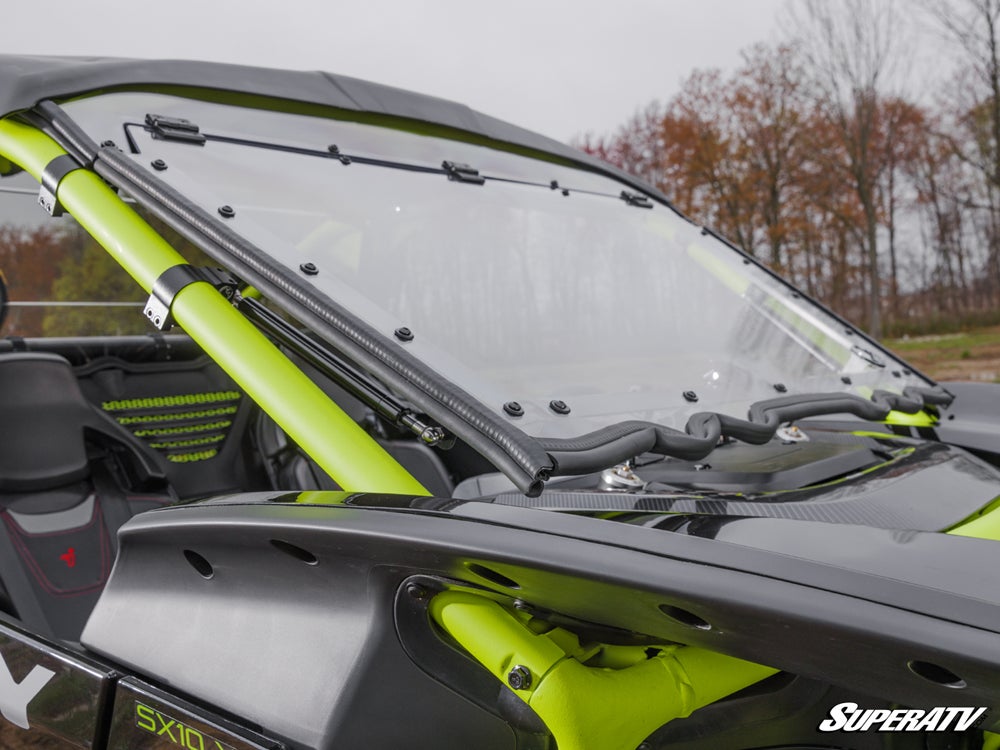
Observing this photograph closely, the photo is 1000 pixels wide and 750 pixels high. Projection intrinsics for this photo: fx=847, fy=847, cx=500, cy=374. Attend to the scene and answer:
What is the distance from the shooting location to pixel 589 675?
990 mm

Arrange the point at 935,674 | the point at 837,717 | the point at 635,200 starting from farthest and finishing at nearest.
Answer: the point at 635,200, the point at 837,717, the point at 935,674

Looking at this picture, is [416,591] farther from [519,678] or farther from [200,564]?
[200,564]

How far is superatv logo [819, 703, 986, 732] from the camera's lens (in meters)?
1.04

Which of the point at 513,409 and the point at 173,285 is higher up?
the point at 173,285

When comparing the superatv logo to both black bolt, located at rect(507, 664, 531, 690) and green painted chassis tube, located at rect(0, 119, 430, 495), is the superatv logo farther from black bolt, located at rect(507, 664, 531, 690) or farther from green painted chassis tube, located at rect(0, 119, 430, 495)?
green painted chassis tube, located at rect(0, 119, 430, 495)

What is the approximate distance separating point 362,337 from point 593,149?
22.0m

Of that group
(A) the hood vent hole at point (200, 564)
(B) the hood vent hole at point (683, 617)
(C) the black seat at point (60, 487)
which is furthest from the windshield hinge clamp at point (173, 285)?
(C) the black seat at point (60, 487)

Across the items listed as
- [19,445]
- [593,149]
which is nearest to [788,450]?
[19,445]

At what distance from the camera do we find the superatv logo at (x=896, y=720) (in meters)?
1.04

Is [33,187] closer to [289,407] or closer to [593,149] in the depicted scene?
[289,407]

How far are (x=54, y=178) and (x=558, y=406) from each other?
3.37ft

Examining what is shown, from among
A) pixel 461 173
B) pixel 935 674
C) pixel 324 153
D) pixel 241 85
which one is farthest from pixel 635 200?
pixel 935 674

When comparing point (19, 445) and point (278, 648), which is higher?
point (19, 445)

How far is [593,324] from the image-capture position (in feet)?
6.61
